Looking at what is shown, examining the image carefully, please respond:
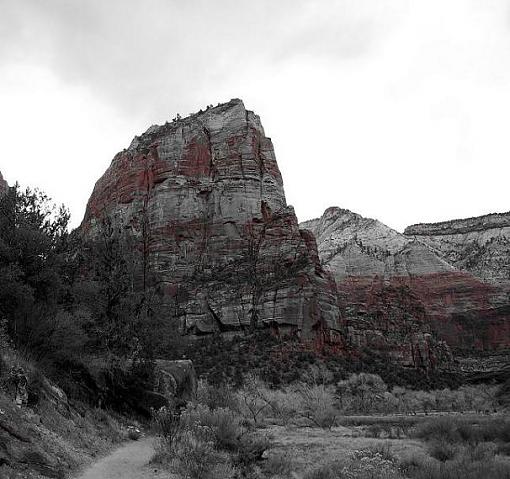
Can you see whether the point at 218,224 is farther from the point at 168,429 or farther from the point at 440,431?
the point at 168,429

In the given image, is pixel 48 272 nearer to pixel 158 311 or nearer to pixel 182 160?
pixel 158 311

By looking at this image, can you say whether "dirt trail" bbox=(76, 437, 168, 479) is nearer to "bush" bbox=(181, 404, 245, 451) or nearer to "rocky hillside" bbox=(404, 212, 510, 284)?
"bush" bbox=(181, 404, 245, 451)

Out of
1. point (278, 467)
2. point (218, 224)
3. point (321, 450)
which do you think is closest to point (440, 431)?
point (321, 450)

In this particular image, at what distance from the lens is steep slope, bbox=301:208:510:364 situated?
82562mm

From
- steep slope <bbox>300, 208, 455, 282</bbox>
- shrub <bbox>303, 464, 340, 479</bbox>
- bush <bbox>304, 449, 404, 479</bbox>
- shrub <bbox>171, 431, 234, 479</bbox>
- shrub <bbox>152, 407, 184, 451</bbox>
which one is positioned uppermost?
steep slope <bbox>300, 208, 455, 282</bbox>

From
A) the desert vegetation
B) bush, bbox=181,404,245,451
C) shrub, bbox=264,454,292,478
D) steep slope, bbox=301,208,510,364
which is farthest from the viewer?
steep slope, bbox=301,208,510,364

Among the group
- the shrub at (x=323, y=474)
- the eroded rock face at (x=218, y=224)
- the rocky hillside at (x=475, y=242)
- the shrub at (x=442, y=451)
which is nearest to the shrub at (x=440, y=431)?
the shrub at (x=442, y=451)

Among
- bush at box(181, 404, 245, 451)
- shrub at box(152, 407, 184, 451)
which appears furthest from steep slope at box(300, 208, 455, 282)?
shrub at box(152, 407, 184, 451)

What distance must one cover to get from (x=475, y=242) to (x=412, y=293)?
2967cm

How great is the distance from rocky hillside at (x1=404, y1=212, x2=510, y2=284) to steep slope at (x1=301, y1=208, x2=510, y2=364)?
363 centimetres

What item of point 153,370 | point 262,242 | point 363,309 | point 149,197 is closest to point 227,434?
point 153,370

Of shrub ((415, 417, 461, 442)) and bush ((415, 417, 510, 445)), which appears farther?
shrub ((415, 417, 461, 442))

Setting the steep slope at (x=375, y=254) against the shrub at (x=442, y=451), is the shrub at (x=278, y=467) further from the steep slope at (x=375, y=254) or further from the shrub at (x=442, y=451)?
the steep slope at (x=375, y=254)

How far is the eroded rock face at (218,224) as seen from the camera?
202ft
